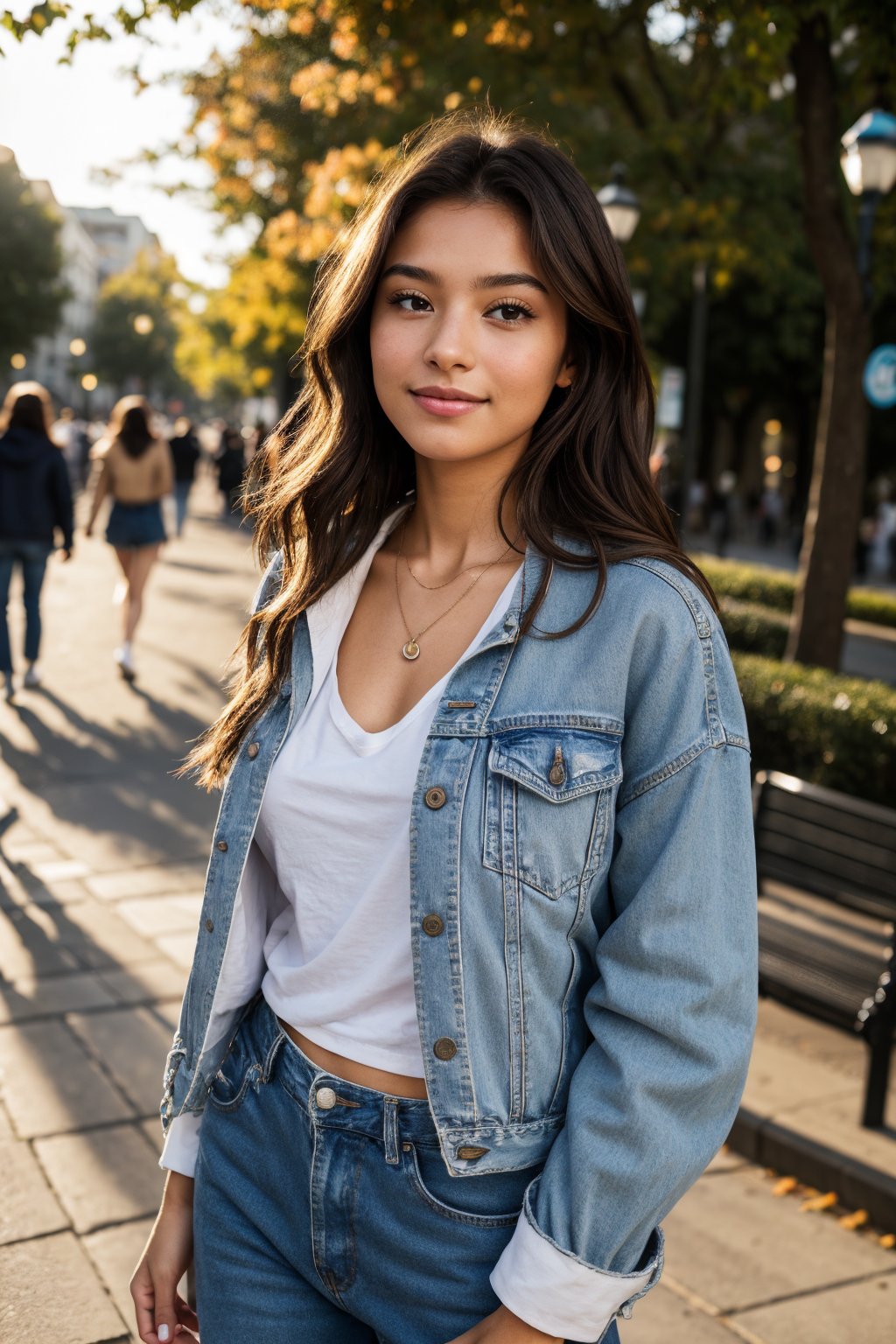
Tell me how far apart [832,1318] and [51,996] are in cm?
269

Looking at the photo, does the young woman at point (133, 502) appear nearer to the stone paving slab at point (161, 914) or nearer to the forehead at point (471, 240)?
the stone paving slab at point (161, 914)

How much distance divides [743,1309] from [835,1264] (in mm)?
397

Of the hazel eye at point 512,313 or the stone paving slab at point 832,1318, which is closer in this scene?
the hazel eye at point 512,313

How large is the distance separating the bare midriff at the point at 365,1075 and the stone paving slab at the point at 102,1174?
80.4 inches

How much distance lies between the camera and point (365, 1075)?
161cm

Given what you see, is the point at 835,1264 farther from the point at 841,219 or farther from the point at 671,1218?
the point at 841,219

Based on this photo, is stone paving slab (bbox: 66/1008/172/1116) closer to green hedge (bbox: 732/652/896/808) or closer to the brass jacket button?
the brass jacket button

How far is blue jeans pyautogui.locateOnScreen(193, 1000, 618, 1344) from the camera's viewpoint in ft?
5.00

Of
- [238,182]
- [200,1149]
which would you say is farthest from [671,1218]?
[238,182]

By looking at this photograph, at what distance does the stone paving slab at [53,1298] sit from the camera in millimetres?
2939

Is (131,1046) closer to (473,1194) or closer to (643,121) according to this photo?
(473,1194)

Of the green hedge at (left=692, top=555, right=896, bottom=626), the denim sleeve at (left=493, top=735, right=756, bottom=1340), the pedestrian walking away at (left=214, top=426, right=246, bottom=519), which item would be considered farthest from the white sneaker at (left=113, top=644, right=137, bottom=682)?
the pedestrian walking away at (left=214, top=426, right=246, bottom=519)

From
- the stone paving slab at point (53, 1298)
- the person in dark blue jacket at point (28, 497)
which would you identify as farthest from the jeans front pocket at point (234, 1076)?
the person in dark blue jacket at point (28, 497)

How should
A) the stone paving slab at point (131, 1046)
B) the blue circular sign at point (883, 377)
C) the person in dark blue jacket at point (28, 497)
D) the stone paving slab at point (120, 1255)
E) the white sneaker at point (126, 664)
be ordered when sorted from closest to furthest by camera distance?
1. the stone paving slab at point (120, 1255)
2. the stone paving slab at point (131, 1046)
3. the person in dark blue jacket at point (28, 497)
4. the white sneaker at point (126, 664)
5. the blue circular sign at point (883, 377)
